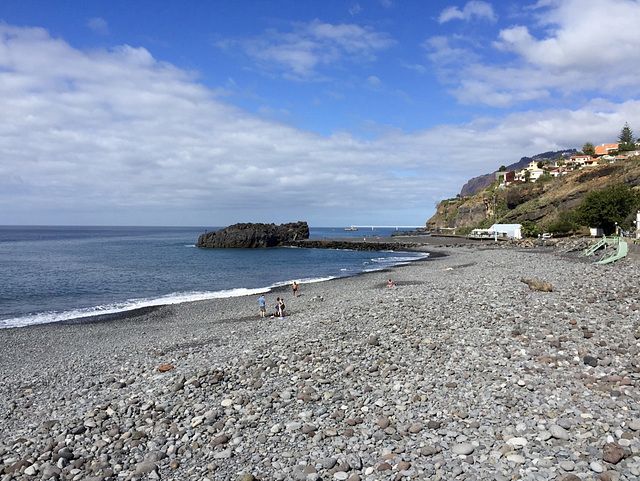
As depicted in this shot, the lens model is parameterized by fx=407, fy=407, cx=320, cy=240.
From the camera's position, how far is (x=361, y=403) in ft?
28.0

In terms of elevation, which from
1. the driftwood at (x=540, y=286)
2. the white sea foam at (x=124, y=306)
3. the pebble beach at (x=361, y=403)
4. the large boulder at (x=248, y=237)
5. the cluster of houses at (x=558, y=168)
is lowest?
the white sea foam at (x=124, y=306)

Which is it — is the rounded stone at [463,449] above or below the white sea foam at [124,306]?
above

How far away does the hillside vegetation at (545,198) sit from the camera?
276 feet

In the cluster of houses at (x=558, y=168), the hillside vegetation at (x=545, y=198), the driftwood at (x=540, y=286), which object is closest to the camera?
the driftwood at (x=540, y=286)

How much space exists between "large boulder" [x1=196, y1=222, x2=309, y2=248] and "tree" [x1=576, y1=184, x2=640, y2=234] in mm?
67598

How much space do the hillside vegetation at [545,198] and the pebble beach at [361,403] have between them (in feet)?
232

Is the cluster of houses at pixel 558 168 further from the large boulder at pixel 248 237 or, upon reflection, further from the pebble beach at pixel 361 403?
the pebble beach at pixel 361 403

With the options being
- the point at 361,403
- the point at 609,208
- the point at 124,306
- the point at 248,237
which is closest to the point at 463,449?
the point at 361,403

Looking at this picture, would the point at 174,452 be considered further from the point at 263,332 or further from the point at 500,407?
the point at 263,332

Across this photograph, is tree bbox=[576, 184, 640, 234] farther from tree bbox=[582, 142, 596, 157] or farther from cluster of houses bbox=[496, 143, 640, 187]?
tree bbox=[582, 142, 596, 157]

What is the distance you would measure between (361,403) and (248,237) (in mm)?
93197

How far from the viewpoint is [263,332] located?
55.3ft

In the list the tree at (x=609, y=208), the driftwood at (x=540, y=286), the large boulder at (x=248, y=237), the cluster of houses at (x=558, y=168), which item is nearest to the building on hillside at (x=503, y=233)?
the tree at (x=609, y=208)

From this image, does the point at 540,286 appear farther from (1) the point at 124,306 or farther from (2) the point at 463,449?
(1) the point at 124,306
